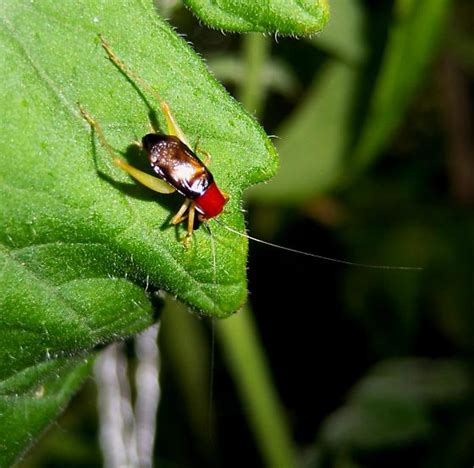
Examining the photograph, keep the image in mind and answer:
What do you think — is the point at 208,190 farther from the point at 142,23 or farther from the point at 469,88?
the point at 469,88

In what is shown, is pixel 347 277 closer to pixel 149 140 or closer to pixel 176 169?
pixel 176 169

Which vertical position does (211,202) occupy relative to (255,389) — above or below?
above

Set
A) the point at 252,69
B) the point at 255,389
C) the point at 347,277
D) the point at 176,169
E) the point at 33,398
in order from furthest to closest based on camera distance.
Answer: the point at 347,277 < the point at 255,389 < the point at 252,69 < the point at 176,169 < the point at 33,398

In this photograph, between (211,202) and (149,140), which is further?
(211,202)

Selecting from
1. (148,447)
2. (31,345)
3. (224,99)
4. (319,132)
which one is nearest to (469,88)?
(319,132)

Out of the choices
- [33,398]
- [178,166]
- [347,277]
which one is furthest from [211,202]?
[347,277]

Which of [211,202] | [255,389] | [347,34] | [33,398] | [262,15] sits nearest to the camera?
[262,15]

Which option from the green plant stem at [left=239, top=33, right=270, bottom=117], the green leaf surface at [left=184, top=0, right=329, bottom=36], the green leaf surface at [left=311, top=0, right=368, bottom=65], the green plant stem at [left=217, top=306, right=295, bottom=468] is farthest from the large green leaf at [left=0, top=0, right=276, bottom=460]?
the green leaf surface at [left=311, top=0, right=368, bottom=65]

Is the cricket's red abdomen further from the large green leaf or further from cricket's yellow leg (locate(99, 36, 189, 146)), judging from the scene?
cricket's yellow leg (locate(99, 36, 189, 146))
